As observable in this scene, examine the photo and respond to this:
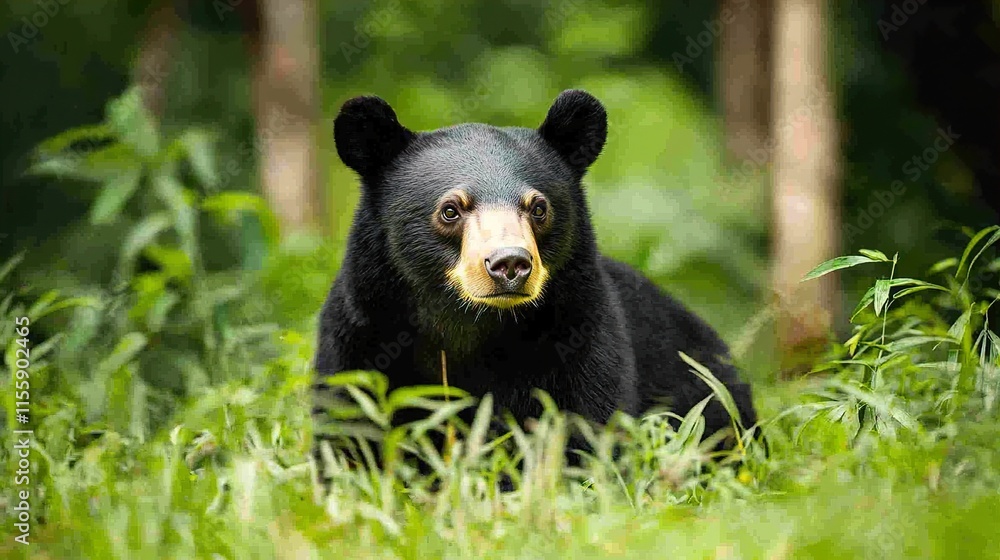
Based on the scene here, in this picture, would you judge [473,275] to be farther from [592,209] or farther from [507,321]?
[592,209]

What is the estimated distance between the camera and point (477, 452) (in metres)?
3.47

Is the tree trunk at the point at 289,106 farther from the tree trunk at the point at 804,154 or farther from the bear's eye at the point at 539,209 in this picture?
the bear's eye at the point at 539,209

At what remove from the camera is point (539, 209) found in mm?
4590

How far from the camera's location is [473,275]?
4.38 meters

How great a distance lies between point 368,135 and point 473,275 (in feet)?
2.77

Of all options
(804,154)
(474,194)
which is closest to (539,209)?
(474,194)

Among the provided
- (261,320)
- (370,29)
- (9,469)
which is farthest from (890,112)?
(9,469)

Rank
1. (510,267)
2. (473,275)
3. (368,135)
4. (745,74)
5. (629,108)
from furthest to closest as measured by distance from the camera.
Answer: (745,74), (629,108), (368,135), (473,275), (510,267)

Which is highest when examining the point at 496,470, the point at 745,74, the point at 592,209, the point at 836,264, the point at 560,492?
the point at 745,74

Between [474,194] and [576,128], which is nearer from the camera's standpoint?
[474,194]

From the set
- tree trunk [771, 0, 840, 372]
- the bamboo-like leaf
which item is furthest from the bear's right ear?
tree trunk [771, 0, 840, 372]

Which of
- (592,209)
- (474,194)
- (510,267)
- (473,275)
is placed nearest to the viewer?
(510,267)

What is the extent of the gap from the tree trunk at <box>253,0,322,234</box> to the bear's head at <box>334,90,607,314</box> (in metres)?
5.77

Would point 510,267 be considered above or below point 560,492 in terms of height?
above
